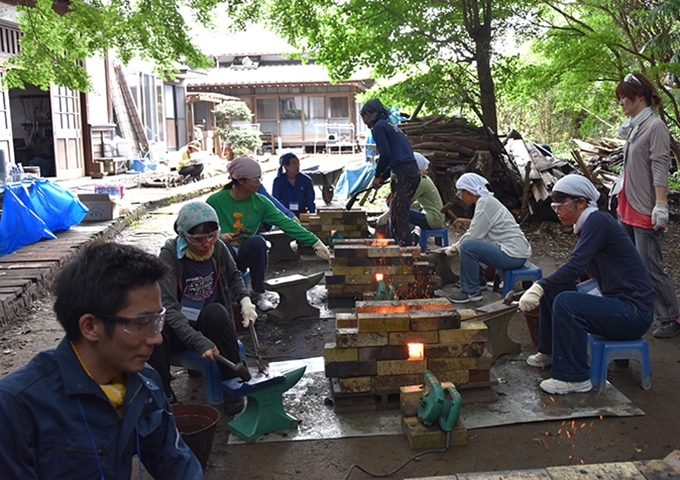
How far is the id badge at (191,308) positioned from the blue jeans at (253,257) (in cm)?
189

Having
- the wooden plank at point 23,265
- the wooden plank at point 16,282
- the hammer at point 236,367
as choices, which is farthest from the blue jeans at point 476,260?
the wooden plank at point 23,265

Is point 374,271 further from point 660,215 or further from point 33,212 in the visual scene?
point 33,212

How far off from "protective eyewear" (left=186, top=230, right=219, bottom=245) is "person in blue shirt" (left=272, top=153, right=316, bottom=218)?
5258mm

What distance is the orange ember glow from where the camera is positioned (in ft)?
13.0

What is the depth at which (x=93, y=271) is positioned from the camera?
1.85 meters

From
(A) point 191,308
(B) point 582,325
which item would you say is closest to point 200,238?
(A) point 191,308

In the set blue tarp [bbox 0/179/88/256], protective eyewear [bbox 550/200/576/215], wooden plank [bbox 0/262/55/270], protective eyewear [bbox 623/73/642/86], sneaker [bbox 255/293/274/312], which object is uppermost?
protective eyewear [bbox 623/73/642/86]

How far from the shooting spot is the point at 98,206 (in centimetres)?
1054

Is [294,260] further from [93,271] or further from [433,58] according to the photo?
[93,271]

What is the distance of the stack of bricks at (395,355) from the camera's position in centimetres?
391

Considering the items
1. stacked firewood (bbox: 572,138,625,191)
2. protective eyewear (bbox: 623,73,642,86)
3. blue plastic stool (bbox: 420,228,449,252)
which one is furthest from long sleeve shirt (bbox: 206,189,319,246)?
stacked firewood (bbox: 572,138,625,191)

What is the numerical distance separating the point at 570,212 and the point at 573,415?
130 cm

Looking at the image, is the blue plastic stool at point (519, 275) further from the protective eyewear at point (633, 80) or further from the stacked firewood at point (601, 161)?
the stacked firewood at point (601, 161)

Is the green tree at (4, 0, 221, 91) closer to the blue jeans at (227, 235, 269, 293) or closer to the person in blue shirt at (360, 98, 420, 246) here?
the person in blue shirt at (360, 98, 420, 246)
